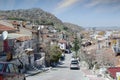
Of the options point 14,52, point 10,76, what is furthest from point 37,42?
point 10,76

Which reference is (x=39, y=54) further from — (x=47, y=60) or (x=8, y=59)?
(x=8, y=59)

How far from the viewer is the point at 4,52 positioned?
38156mm

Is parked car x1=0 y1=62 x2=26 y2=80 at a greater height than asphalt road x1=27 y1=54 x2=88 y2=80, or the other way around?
parked car x1=0 y1=62 x2=26 y2=80

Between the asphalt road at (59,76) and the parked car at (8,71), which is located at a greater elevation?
the parked car at (8,71)

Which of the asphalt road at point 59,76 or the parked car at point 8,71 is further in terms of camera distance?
the asphalt road at point 59,76

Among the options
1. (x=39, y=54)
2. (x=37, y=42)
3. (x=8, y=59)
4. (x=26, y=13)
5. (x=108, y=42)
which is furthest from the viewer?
(x=26, y=13)

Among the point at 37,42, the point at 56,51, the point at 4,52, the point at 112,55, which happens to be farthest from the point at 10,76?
the point at 37,42

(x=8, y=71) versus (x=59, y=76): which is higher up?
(x=8, y=71)

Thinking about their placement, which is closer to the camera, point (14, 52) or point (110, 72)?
point (110, 72)

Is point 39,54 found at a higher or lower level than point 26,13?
lower

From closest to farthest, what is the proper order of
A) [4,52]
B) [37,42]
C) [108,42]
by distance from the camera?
[4,52]
[37,42]
[108,42]

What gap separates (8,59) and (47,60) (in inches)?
923

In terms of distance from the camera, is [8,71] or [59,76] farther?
[59,76]

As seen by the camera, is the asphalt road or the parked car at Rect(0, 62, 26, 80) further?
the asphalt road
